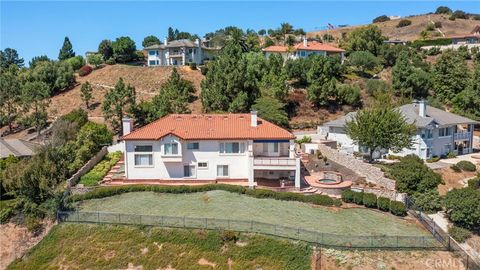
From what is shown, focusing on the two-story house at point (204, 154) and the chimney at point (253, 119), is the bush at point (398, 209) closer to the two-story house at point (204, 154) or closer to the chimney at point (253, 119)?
the two-story house at point (204, 154)

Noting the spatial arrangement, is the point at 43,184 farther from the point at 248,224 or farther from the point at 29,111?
the point at 29,111

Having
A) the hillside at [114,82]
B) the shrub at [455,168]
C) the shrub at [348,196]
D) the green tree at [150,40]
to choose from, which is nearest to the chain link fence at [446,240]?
the shrub at [348,196]

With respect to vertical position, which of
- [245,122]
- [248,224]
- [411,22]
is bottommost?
[248,224]

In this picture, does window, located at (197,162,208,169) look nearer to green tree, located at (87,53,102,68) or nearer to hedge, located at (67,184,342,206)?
hedge, located at (67,184,342,206)

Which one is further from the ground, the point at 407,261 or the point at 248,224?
the point at 248,224

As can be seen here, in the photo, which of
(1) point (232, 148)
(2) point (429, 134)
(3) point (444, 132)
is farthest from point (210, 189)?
(3) point (444, 132)

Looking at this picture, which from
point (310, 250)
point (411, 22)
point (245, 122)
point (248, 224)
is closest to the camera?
point (310, 250)

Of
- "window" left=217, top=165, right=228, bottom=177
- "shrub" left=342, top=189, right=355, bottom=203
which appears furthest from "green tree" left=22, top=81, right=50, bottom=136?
"shrub" left=342, top=189, right=355, bottom=203

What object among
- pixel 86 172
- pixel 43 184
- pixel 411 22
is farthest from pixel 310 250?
pixel 411 22
